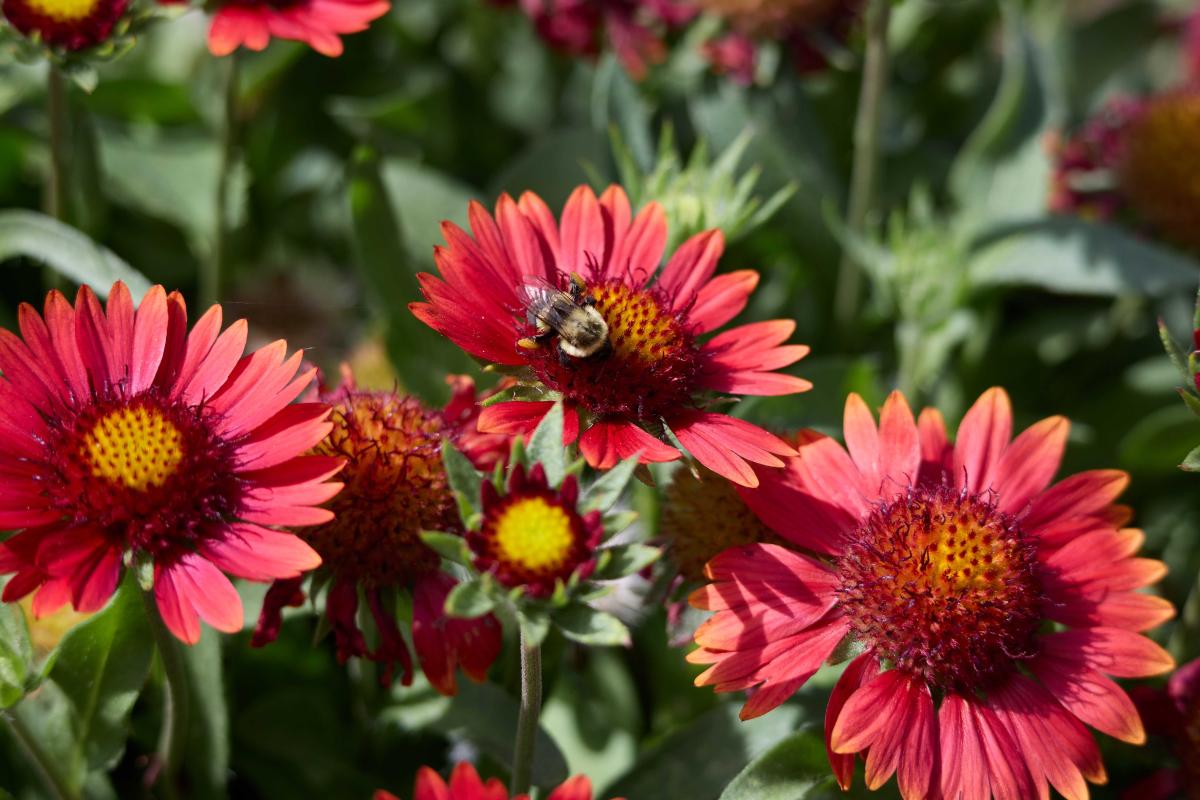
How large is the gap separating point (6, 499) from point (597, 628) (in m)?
0.45

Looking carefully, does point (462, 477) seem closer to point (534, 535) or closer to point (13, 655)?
point (534, 535)

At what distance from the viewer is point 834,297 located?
1952 millimetres

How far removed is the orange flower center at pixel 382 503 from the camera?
1.00 metres

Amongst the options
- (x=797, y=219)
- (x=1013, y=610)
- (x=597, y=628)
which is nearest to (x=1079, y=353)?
(x=797, y=219)

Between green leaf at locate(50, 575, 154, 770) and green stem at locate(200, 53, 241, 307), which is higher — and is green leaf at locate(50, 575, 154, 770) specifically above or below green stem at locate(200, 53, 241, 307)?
below

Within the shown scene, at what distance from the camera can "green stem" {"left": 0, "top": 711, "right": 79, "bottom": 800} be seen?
96 centimetres

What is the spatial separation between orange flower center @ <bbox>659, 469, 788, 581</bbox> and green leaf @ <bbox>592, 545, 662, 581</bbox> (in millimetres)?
267

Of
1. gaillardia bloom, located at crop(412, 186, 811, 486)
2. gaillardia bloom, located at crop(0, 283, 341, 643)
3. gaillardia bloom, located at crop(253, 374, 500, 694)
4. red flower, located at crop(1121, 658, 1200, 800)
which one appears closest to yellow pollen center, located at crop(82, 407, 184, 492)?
gaillardia bloom, located at crop(0, 283, 341, 643)

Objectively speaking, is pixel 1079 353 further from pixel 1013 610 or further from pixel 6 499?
pixel 6 499

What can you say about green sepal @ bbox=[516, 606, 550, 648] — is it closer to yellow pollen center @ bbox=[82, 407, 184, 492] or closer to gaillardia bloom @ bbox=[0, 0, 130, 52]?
yellow pollen center @ bbox=[82, 407, 184, 492]

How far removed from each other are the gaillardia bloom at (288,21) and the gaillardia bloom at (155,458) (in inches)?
13.9

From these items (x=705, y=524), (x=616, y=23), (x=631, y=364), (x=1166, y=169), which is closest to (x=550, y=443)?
(x=631, y=364)

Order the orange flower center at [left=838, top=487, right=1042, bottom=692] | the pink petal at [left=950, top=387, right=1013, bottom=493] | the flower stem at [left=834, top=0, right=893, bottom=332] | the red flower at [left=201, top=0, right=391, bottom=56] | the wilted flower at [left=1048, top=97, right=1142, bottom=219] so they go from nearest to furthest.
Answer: the orange flower center at [left=838, top=487, right=1042, bottom=692] → the pink petal at [left=950, top=387, right=1013, bottom=493] → the red flower at [left=201, top=0, right=391, bottom=56] → the flower stem at [left=834, top=0, right=893, bottom=332] → the wilted flower at [left=1048, top=97, right=1142, bottom=219]

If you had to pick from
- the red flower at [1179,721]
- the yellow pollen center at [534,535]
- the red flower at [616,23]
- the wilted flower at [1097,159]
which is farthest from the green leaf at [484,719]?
Answer: the wilted flower at [1097,159]
